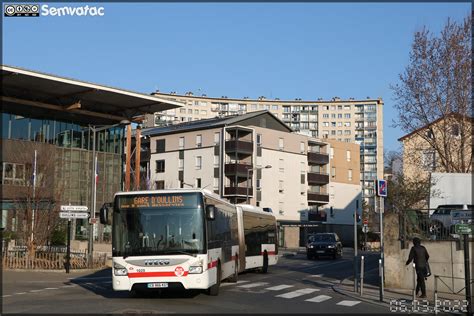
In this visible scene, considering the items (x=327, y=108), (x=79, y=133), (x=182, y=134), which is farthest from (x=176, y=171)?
(x=327, y=108)

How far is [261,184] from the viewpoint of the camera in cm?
7788

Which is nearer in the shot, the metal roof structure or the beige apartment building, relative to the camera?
the beige apartment building

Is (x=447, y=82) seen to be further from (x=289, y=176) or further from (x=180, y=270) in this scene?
(x=289, y=176)

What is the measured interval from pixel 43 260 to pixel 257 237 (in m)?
10.4

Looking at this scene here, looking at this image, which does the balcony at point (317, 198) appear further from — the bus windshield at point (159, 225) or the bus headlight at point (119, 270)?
the bus headlight at point (119, 270)

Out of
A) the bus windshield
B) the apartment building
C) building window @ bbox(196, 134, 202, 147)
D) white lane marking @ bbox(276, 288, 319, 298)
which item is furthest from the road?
the apartment building

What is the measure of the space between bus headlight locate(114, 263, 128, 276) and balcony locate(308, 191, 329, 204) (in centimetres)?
7163

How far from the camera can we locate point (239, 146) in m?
74.9

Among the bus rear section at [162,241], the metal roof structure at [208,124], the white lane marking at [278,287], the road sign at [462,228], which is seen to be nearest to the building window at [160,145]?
the metal roof structure at [208,124]

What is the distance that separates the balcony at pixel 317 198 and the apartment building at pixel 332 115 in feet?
214

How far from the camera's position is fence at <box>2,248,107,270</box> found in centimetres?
2911

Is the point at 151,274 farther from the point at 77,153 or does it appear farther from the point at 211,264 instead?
the point at 77,153

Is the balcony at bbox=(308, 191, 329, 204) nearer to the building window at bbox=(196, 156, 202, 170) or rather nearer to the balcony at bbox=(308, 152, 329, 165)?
the balcony at bbox=(308, 152, 329, 165)

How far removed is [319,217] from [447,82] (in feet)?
188
